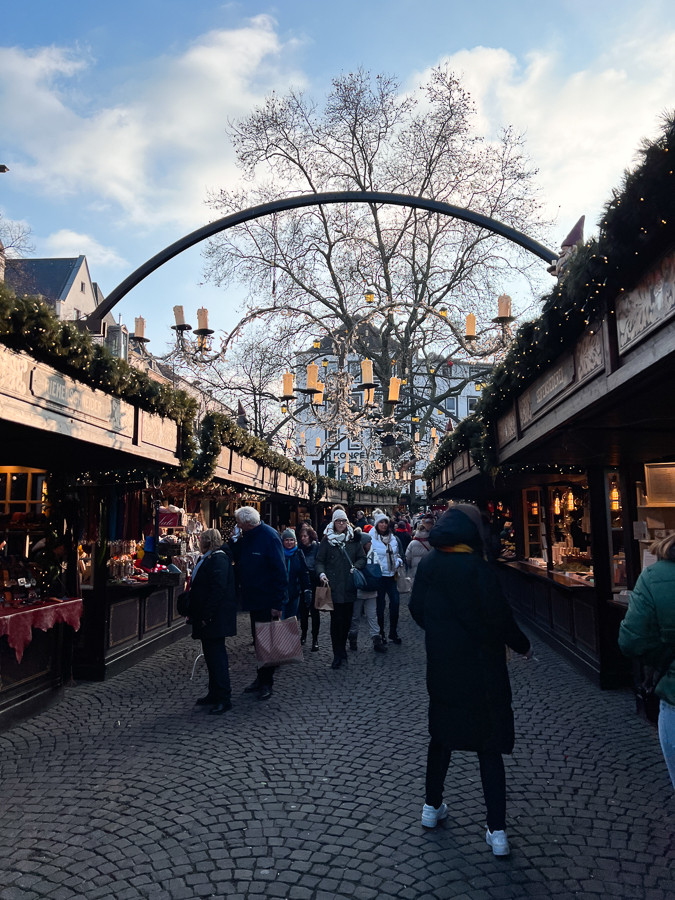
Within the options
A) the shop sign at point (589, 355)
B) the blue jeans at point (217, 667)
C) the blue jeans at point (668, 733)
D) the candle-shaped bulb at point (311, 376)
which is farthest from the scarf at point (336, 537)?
the blue jeans at point (668, 733)

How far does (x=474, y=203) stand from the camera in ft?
72.2

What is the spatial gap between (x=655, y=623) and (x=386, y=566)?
645 cm

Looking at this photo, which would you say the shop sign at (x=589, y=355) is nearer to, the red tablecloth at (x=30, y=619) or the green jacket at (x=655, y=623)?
the green jacket at (x=655, y=623)

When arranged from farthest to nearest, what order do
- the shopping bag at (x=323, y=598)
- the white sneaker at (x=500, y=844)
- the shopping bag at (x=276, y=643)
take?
1. the shopping bag at (x=323, y=598)
2. the shopping bag at (x=276, y=643)
3. the white sneaker at (x=500, y=844)

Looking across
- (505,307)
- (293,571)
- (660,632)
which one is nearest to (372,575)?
(293,571)

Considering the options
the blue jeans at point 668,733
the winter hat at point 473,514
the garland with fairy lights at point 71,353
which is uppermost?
the garland with fairy lights at point 71,353

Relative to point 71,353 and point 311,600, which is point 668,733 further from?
point 311,600

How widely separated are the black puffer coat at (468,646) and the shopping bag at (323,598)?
15.0ft

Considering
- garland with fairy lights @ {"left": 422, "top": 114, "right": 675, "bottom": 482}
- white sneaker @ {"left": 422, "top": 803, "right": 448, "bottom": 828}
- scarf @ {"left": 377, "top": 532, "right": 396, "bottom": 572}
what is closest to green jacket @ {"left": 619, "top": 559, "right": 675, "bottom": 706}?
white sneaker @ {"left": 422, "top": 803, "right": 448, "bottom": 828}

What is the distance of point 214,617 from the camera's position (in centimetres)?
596

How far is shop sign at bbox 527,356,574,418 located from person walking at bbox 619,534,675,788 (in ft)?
7.03

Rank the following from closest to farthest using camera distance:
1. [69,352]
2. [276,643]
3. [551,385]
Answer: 1. [69,352]
2. [551,385]
3. [276,643]

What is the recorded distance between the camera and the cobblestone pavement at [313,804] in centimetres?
303

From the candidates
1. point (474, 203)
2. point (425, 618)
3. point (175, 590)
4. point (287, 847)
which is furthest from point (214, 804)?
point (474, 203)
